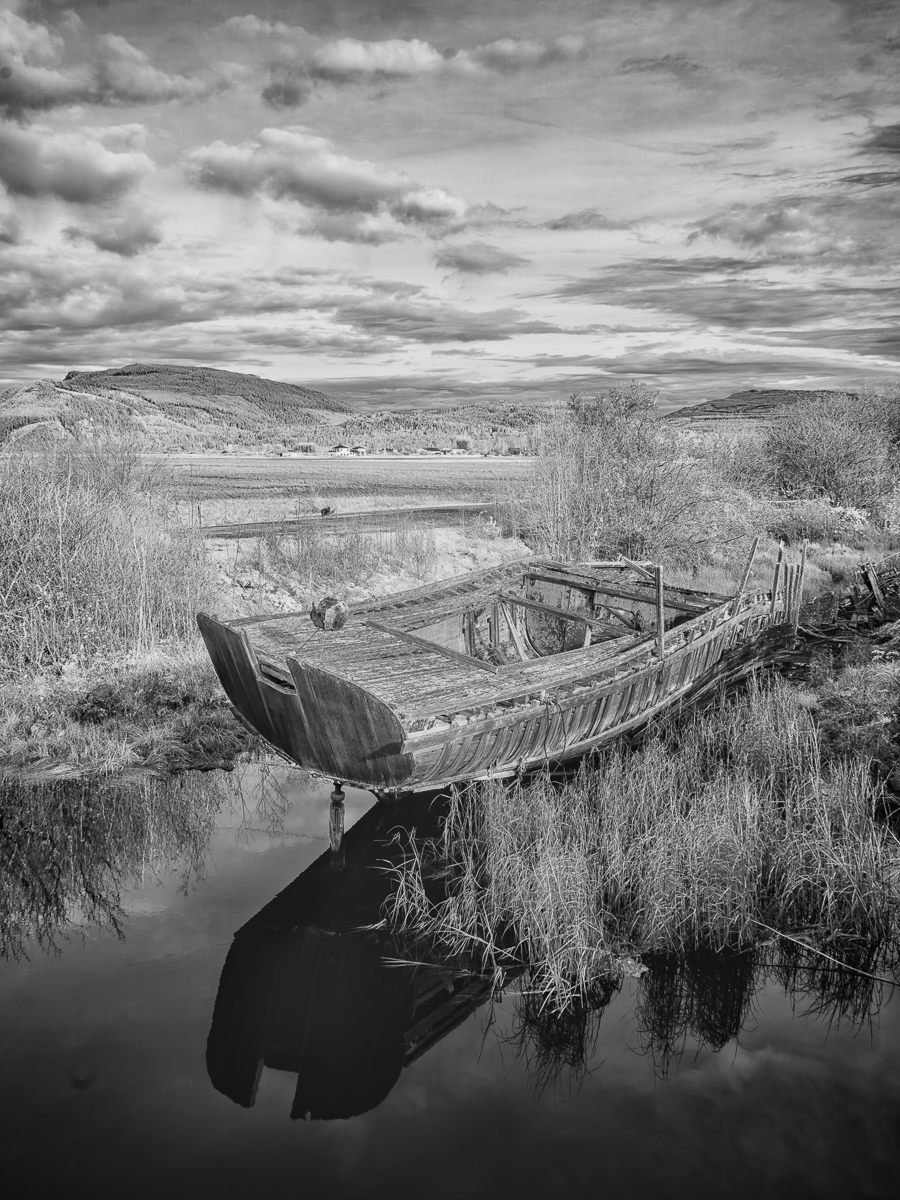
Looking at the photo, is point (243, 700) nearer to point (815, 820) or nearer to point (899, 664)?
point (815, 820)

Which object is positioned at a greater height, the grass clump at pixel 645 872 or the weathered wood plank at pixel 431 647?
the weathered wood plank at pixel 431 647

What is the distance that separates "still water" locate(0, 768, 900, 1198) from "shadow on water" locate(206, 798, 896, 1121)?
0.6 inches

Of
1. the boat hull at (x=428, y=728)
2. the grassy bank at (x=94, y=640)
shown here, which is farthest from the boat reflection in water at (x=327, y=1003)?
the grassy bank at (x=94, y=640)

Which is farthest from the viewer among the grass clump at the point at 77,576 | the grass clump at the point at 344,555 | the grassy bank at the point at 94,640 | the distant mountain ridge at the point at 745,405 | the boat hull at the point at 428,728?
the distant mountain ridge at the point at 745,405

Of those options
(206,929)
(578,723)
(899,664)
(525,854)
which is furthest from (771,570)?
(206,929)

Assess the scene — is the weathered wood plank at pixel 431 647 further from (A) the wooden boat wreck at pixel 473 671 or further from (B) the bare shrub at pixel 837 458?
(B) the bare shrub at pixel 837 458

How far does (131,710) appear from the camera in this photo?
34.4 feet

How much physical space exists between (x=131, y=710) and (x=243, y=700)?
3383 mm

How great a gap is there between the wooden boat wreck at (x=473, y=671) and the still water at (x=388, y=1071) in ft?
4.87

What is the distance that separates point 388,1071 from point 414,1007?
50 cm

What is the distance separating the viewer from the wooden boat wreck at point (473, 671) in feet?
21.7

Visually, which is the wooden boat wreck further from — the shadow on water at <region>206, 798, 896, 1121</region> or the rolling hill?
the rolling hill

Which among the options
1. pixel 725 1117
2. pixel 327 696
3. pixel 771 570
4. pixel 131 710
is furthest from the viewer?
pixel 771 570

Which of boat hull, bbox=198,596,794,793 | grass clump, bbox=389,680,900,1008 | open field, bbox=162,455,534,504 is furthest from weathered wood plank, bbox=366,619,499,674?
open field, bbox=162,455,534,504
